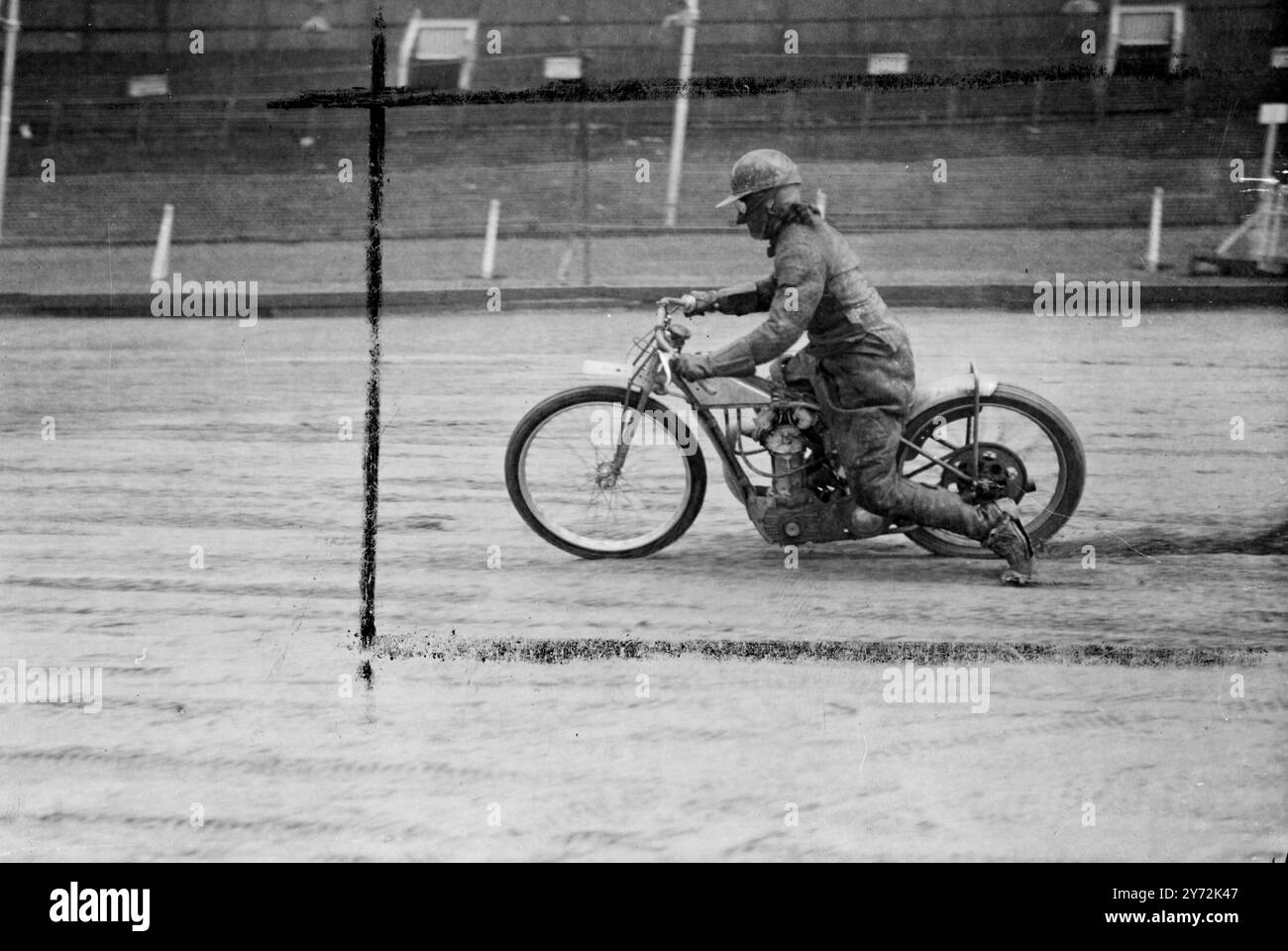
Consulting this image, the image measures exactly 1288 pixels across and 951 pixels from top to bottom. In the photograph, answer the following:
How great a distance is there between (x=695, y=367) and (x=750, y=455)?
46 centimetres

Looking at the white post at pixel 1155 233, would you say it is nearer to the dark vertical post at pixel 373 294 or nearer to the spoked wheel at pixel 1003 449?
the spoked wheel at pixel 1003 449

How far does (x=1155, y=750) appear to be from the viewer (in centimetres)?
472

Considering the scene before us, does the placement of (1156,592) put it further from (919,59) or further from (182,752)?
(919,59)

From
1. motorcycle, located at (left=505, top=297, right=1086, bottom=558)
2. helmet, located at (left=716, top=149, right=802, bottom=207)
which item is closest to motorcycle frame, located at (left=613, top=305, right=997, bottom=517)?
motorcycle, located at (left=505, top=297, right=1086, bottom=558)

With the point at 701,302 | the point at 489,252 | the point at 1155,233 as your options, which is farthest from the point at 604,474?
the point at 1155,233

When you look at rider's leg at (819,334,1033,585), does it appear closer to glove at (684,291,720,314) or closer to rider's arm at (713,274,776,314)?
rider's arm at (713,274,776,314)

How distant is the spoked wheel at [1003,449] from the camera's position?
21.6ft

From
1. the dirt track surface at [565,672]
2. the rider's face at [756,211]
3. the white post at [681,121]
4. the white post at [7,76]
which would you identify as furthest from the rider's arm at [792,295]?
the white post at [681,121]

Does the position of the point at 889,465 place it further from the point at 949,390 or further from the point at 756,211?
the point at 756,211

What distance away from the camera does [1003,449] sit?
6.59 meters

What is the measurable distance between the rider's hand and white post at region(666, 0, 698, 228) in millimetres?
12838

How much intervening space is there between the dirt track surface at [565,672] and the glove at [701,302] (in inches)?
40.5

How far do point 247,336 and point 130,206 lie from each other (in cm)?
913

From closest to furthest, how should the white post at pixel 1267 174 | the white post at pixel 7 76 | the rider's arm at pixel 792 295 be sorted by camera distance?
the rider's arm at pixel 792 295, the white post at pixel 1267 174, the white post at pixel 7 76
